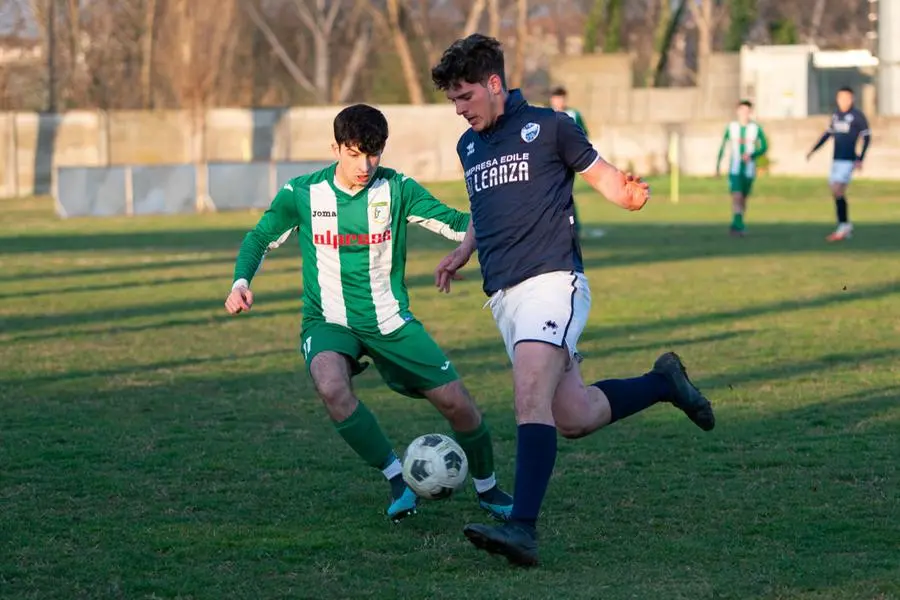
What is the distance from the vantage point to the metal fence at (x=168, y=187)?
3328 centimetres

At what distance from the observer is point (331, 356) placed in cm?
639

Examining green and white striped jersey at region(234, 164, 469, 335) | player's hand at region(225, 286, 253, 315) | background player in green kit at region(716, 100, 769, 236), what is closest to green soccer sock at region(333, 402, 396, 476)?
green and white striped jersey at region(234, 164, 469, 335)

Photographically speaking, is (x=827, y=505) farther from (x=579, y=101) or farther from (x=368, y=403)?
(x=579, y=101)

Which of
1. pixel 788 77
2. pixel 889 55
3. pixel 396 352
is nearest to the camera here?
pixel 396 352

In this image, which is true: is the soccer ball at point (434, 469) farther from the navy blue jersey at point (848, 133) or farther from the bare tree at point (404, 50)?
the bare tree at point (404, 50)

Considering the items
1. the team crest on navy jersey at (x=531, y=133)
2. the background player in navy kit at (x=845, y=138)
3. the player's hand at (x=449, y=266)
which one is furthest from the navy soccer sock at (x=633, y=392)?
the background player in navy kit at (x=845, y=138)

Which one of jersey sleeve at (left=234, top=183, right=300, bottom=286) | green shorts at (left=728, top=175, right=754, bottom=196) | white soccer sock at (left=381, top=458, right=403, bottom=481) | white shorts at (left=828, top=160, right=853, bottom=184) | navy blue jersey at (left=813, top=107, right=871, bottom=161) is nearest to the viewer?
white soccer sock at (left=381, top=458, right=403, bottom=481)

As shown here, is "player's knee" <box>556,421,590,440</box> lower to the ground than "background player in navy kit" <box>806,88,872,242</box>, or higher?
lower

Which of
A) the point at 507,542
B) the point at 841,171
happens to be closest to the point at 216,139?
the point at 841,171

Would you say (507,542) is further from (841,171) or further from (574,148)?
(841,171)

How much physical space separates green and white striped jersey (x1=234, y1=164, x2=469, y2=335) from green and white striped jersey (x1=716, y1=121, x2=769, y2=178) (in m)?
17.4

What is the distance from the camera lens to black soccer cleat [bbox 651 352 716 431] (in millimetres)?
6750

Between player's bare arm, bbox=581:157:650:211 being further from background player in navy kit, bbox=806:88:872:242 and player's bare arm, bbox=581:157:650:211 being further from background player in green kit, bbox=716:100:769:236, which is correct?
background player in green kit, bbox=716:100:769:236

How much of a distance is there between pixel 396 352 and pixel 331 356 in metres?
0.28
